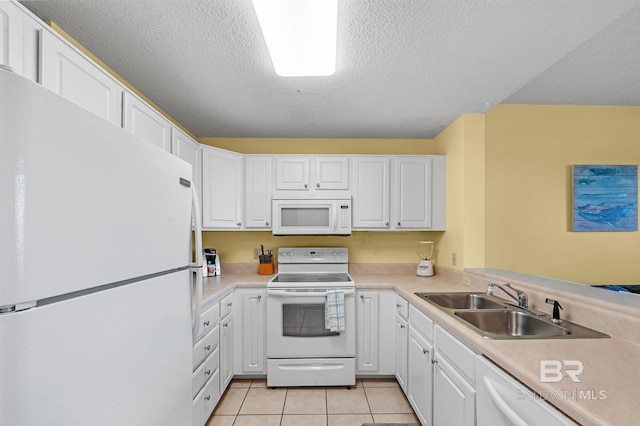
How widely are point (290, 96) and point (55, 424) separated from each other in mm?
2131

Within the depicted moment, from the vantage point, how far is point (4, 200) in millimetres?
560

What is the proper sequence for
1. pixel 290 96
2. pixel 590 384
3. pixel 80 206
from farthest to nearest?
pixel 290 96
pixel 590 384
pixel 80 206

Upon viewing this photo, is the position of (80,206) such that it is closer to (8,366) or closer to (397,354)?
(8,366)

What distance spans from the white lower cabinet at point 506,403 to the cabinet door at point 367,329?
1.43 m

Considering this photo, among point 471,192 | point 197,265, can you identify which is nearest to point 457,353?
point 197,265

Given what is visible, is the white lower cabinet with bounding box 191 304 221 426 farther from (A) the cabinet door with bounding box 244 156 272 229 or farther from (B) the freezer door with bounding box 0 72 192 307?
(B) the freezer door with bounding box 0 72 192 307

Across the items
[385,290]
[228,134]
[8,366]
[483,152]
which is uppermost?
[228,134]

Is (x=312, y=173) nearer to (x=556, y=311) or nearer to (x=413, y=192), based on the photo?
(x=413, y=192)

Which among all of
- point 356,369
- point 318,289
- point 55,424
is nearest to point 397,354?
point 356,369

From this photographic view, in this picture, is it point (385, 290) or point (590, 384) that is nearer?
point (590, 384)

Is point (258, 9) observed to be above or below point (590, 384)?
above

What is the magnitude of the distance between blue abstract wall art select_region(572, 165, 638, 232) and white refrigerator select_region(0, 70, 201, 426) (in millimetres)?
3296

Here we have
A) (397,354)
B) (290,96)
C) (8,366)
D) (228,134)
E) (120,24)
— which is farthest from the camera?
(228,134)

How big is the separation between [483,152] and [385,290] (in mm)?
1476
